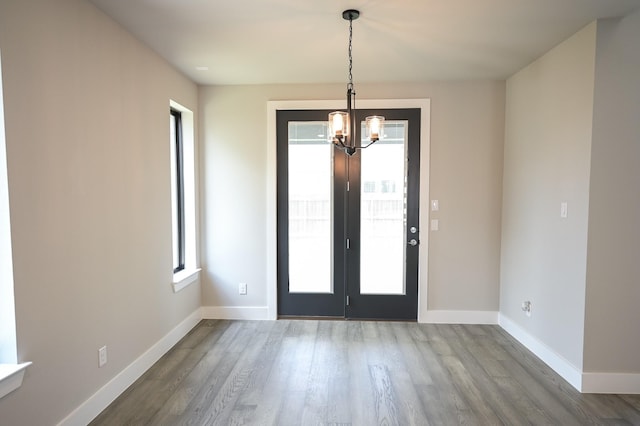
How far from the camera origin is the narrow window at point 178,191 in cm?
351

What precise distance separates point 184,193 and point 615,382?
396 cm

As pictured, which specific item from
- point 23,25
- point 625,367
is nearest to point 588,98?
point 625,367

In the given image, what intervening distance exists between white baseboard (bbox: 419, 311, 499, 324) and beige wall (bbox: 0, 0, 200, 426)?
2.68 metres

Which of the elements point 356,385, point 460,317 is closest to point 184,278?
point 356,385

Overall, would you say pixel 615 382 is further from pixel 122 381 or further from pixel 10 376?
pixel 10 376

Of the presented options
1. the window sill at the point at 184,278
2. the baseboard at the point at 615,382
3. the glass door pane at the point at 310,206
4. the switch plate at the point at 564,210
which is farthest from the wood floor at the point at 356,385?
the switch plate at the point at 564,210

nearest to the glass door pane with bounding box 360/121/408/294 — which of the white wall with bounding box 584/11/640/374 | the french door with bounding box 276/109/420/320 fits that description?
the french door with bounding box 276/109/420/320

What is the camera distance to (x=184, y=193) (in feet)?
12.0

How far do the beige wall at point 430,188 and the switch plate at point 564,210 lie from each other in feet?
3.16

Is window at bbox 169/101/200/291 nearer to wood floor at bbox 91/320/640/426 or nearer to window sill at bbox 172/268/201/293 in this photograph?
window sill at bbox 172/268/201/293

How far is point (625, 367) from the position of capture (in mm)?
2408

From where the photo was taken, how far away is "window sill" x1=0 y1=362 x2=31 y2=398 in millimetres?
1510

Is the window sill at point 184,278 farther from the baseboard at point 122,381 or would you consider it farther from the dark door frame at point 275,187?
the dark door frame at point 275,187

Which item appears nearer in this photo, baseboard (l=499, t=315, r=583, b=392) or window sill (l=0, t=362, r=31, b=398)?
window sill (l=0, t=362, r=31, b=398)
